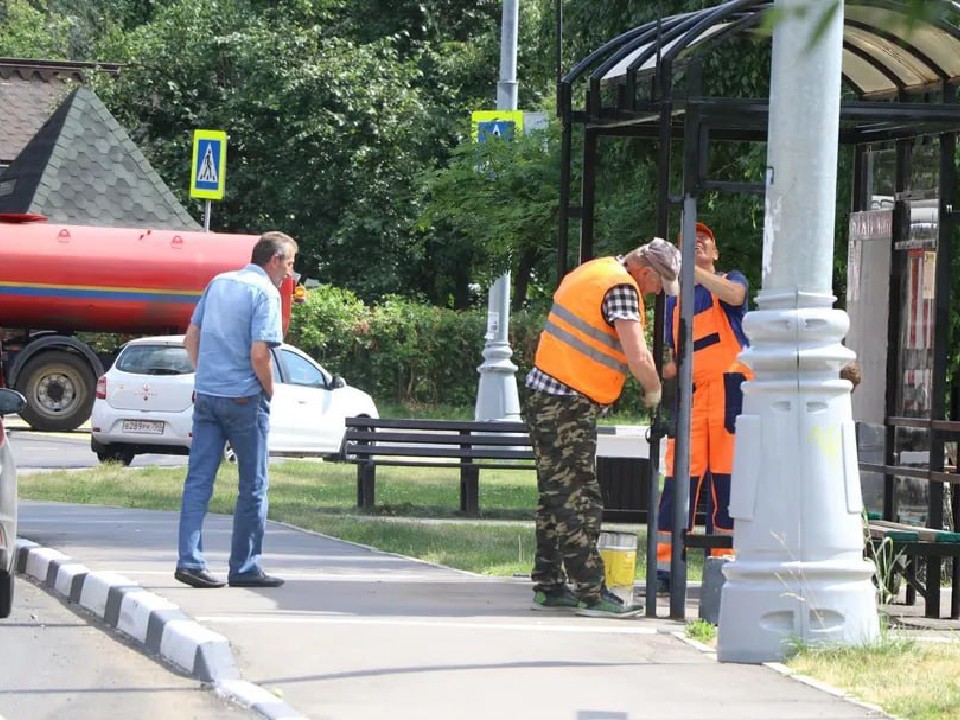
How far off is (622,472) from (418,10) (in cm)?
3392

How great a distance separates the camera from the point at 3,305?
2545 centimetres

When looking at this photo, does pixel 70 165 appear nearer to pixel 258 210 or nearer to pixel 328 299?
pixel 328 299

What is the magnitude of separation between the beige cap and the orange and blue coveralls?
1.90ft

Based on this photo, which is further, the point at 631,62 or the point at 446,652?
the point at 631,62

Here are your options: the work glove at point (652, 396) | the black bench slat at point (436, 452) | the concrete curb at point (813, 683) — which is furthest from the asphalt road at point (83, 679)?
the black bench slat at point (436, 452)

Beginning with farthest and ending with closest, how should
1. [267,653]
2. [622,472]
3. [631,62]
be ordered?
[622,472], [631,62], [267,653]

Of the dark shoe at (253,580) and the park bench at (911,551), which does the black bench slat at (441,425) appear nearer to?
the dark shoe at (253,580)

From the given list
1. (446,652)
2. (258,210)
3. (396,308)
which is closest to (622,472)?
(446,652)

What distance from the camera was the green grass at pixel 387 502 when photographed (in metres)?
12.0

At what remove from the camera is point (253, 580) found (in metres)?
→ 9.66

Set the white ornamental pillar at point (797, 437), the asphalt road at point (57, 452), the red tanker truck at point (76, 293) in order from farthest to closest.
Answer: the red tanker truck at point (76, 293)
the asphalt road at point (57, 452)
the white ornamental pillar at point (797, 437)

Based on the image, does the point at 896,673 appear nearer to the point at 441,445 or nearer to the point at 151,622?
the point at 151,622

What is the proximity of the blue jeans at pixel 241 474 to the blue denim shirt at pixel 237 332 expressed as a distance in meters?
0.07

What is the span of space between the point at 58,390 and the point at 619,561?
57.4 ft
